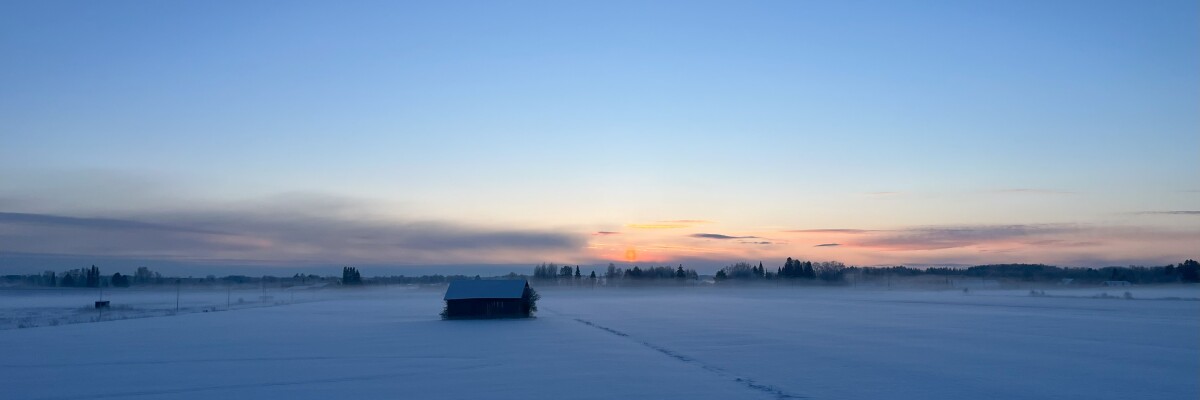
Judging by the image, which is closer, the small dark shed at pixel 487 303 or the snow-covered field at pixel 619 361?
the snow-covered field at pixel 619 361

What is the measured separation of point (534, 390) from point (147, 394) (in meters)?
7.87

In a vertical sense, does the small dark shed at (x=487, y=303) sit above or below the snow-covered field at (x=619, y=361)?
above

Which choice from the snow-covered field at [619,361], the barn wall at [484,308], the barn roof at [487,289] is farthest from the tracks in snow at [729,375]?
the barn roof at [487,289]

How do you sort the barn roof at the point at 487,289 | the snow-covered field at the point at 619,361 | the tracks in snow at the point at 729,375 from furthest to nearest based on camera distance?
the barn roof at the point at 487,289
the snow-covered field at the point at 619,361
the tracks in snow at the point at 729,375

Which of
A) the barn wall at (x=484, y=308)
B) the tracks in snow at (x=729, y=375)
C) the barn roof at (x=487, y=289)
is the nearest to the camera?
the tracks in snow at (x=729, y=375)

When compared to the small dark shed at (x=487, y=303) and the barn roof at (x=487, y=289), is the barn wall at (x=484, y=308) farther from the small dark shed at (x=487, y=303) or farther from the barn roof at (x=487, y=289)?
the barn roof at (x=487, y=289)

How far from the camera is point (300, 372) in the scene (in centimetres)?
2119

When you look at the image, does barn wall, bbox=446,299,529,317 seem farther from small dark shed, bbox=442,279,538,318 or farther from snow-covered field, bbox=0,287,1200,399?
snow-covered field, bbox=0,287,1200,399

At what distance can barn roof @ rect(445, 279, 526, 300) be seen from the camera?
4678cm

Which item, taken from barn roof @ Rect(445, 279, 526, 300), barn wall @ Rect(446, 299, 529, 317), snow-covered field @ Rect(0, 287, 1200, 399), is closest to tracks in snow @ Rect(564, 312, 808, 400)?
snow-covered field @ Rect(0, 287, 1200, 399)

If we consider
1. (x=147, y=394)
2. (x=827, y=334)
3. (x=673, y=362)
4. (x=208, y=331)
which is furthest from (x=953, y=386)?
(x=208, y=331)

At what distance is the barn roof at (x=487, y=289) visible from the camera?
46.8m

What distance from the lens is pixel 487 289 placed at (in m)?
47.7

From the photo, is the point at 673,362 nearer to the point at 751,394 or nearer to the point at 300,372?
the point at 751,394
